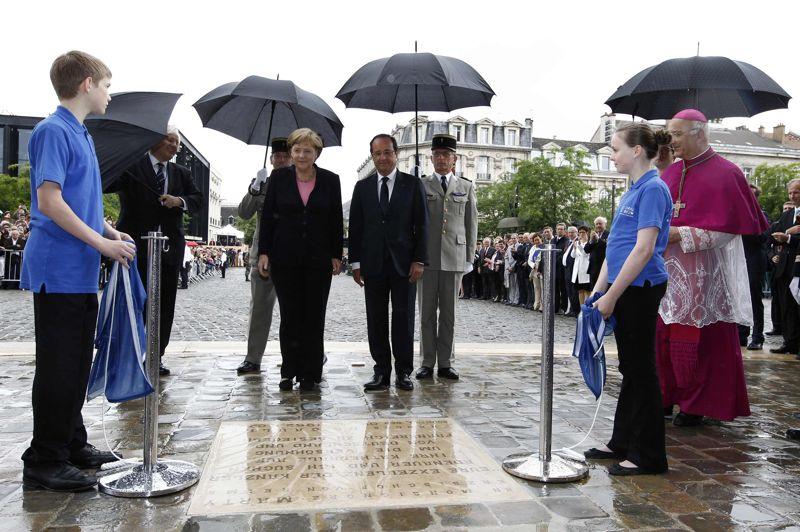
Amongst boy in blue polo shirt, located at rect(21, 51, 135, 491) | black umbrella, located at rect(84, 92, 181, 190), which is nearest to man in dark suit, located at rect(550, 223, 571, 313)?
black umbrella, located at rect(84, 92, 181, 190)

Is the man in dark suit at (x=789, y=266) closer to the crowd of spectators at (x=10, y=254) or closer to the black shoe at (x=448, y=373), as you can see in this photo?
the black shoe at (x=448, y=373)

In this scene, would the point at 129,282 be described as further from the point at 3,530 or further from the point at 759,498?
the point at 759,498

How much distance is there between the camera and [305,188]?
230 inches

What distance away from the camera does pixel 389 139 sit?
19.5 feet

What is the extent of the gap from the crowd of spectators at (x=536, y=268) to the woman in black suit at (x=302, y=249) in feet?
19.7

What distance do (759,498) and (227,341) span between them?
6882 millimetres

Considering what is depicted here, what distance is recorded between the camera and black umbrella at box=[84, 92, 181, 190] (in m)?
4.52

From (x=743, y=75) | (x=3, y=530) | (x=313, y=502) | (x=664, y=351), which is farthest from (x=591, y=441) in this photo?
(x=743, y=75)

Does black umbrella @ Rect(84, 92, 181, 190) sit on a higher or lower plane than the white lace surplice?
higher

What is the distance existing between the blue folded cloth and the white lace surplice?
1.39m

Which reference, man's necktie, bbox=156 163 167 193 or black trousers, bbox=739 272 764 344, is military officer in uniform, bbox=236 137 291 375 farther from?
black trousers, bbox=739 272 764 344

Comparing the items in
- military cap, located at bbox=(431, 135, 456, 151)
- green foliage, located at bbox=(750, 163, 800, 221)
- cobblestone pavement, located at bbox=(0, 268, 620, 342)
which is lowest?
cobblestone pavement, located at bbox=(0, 268, 620, 342)

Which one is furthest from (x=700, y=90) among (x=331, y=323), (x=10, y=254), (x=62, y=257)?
(x=10, y=254)

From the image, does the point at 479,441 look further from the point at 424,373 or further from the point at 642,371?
the point at 424,373
